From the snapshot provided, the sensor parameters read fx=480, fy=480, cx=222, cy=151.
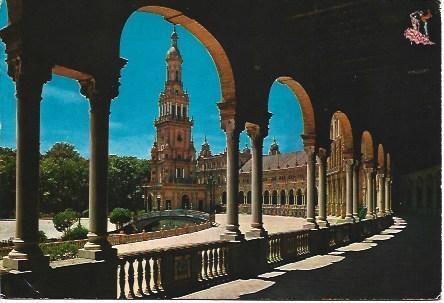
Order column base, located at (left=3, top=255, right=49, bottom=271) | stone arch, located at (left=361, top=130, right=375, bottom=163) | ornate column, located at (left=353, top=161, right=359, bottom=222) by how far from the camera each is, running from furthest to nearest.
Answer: stone arch, located at (left=361, top=130, right=375, bottom=163) → ornate column, located at (left=353, top=161, right=359, bottom=222) → column base, located at (left=3, top=255, right=49, bottom=271)

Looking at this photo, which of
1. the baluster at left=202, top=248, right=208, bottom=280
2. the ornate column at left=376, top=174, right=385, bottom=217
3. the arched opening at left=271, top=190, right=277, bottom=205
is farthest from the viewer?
the arched opening at left=271, top=190, right=277, bottom=205

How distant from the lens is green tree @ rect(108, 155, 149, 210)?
2737 inches

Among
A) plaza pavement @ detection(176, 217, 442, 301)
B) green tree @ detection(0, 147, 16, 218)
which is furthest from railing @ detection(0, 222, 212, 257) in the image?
plaza pavement @ detection(176, 217, 442, 301)

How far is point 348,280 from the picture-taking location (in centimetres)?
1027

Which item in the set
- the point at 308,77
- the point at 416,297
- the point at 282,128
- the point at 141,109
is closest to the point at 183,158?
the point at 141,109

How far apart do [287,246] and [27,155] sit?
870 cm

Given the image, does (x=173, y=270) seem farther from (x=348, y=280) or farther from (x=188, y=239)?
(x=188, y=239)

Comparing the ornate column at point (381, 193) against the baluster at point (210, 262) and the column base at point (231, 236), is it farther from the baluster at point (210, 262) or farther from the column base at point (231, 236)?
the baluster at point (210, 262)

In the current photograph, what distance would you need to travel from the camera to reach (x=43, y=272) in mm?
6496

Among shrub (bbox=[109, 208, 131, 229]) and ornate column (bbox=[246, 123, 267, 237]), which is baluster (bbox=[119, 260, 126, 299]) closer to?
ornate column (bbox=[246, 123, 267, 237])

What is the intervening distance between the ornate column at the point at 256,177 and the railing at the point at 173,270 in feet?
5.20

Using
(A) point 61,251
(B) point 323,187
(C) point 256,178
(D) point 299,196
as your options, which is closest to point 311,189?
(B) point 323,187

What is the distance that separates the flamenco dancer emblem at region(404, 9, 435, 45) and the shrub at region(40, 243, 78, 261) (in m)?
18.9

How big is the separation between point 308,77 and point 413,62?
3238 mm
